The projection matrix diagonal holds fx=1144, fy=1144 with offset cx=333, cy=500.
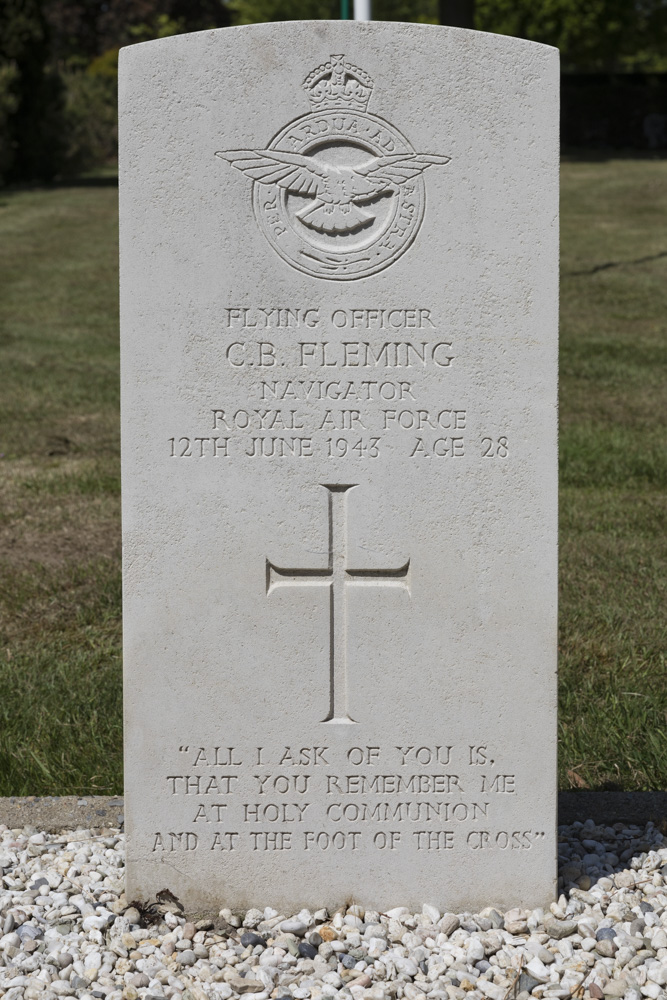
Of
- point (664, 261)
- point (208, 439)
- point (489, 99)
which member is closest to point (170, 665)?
point (208, 439)

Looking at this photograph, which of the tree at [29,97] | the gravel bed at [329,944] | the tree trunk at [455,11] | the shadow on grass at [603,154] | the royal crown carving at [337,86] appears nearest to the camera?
the gravel bed at [329,944]

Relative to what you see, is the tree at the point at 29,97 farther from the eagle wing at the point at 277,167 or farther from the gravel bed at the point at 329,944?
the gravel bed at the point at 329,944

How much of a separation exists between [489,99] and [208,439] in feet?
3.55

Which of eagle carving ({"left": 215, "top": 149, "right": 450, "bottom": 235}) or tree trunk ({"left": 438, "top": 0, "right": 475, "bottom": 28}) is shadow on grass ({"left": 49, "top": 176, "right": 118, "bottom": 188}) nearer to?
tree trunk ({"left": 438, "top": 0, "right": 475, "bottom": 28})

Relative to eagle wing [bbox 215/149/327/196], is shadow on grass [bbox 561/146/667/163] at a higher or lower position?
higher

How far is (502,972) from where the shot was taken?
274 centimetres

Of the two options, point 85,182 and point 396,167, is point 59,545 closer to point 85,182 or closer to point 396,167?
point 396,167

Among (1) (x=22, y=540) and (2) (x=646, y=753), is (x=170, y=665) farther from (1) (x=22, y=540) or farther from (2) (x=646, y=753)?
(1) (x=22, y=540)

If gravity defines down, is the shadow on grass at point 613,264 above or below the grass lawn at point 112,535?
above

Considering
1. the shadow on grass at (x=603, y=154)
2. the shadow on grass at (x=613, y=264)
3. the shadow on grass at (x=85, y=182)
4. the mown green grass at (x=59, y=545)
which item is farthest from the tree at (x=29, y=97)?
the shadow on grass at (x=613, y=264)

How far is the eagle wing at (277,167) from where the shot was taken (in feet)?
9.18

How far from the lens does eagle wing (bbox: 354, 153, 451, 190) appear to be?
280 cm

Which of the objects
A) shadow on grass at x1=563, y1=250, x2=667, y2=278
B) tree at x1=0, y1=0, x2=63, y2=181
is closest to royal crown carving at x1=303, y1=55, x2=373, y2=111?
shadow on grass at x1=563, y1=250, x2=667, y2=278

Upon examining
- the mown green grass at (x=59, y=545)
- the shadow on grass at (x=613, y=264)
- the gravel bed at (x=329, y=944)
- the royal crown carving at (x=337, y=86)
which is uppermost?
the shadow on grass at (x=613, y=264)
